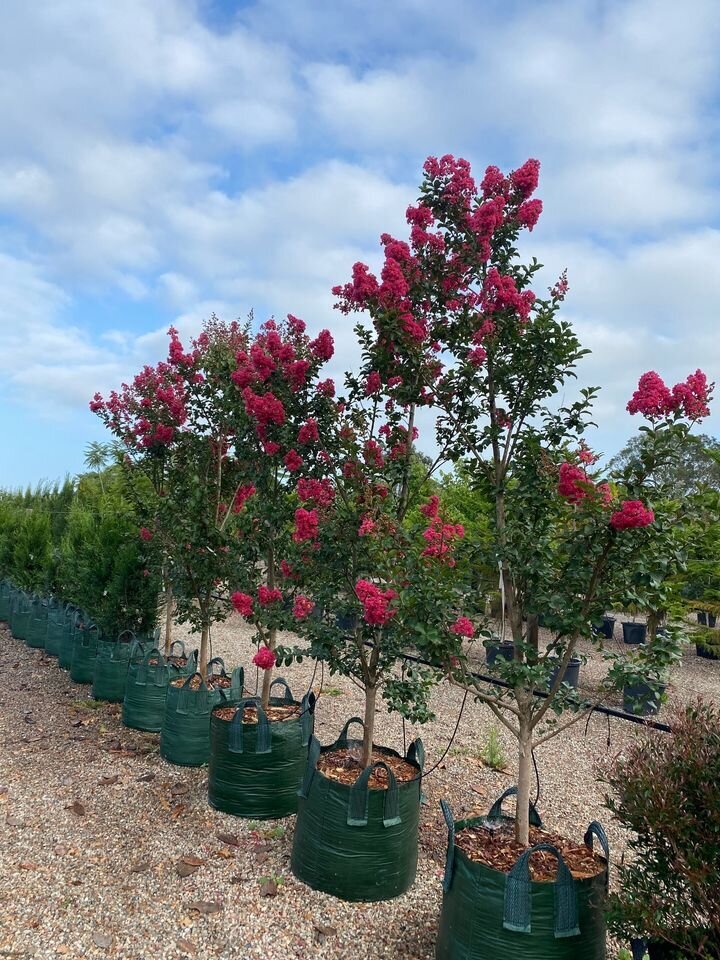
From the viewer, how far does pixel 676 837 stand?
2.14 m

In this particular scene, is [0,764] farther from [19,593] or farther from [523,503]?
[19,593]

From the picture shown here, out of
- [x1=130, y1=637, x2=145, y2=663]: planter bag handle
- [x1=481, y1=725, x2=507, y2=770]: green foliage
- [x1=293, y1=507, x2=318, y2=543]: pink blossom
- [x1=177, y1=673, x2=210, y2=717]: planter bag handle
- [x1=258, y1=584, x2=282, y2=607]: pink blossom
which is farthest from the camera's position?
[x1=130, y1=637, x2=145, y2=663]: planter bag handle

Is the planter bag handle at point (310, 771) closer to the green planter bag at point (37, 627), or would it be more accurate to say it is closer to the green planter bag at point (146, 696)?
the green planter bag at point (146, 696)

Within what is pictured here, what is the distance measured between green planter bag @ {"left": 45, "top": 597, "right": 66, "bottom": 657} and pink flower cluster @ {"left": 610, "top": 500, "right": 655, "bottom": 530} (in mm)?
7232

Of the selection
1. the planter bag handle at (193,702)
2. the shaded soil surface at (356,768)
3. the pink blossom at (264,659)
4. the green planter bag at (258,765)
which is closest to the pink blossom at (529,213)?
the pink blossom at (264,659)

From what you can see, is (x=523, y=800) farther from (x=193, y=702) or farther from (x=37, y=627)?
(x=37, y=627)

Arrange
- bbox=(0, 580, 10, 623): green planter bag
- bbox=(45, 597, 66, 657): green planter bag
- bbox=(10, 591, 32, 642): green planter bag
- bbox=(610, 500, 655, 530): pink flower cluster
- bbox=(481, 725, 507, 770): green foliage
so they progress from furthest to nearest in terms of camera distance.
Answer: bbox=(0, 580, 10, 623): green planter bag < bbox=(10, 591, 32, 642): green planter bag < bbox=(45, 597, 66, 657): green planter bag < bbox=(481, 725, 507, 770): green foliage < bbox=(610, 500, 655, 530): pink flower cluster

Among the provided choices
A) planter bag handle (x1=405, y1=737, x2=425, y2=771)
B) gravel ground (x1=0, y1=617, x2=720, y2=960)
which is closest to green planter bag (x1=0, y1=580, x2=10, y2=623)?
gravel ground (x1=0, y1=617, x2=720, y2=960)

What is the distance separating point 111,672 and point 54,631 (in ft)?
8.15

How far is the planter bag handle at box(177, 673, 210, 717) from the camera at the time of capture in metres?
4.74

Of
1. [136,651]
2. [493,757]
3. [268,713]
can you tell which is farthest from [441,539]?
[136,651]

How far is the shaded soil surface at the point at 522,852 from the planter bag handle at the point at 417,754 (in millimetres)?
566

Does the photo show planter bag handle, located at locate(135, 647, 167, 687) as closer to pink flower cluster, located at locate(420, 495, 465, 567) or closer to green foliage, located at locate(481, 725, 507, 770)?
green foliage, located at locate(481, 725, 507, 770)

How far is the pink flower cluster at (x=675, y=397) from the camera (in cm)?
253
